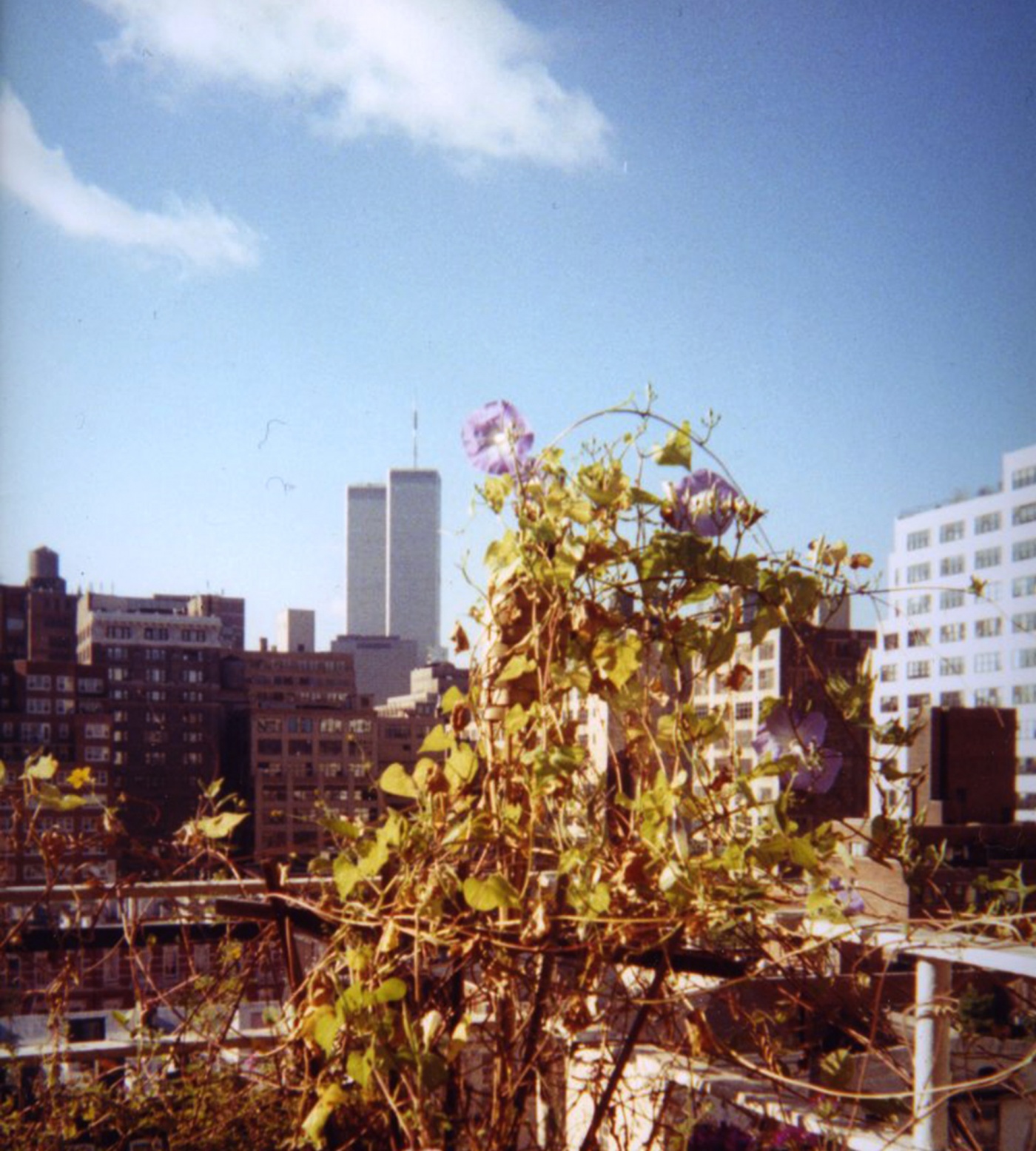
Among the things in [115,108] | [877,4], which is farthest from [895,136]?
[115,108]

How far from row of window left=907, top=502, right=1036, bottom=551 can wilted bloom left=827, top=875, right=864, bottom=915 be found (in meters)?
62.3

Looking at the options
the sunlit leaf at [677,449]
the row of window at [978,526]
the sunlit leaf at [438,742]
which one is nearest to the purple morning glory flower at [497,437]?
the sunlit leaf at [677,449]

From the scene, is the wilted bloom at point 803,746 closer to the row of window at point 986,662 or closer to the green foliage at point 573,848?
the green foliage at point 573,848

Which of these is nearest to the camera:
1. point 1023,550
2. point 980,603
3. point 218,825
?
point 218,825

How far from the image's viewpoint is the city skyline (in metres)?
1.66

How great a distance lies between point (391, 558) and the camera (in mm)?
111750

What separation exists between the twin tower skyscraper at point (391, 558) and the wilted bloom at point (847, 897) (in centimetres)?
9529

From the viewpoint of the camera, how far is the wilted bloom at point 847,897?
1.02m

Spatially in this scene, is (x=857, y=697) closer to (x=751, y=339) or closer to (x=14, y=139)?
(x=751, y=339)

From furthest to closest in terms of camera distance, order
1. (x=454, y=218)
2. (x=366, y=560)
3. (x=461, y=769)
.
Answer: (x=366, y=560) → (x=454, y=218) → (x=461, y=769)

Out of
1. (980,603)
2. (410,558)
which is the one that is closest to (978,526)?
(980,603)

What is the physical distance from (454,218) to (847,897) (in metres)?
1.48

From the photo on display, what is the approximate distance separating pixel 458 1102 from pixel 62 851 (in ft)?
2.06

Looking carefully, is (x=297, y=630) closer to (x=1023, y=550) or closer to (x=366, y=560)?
(x=366, y=560)
